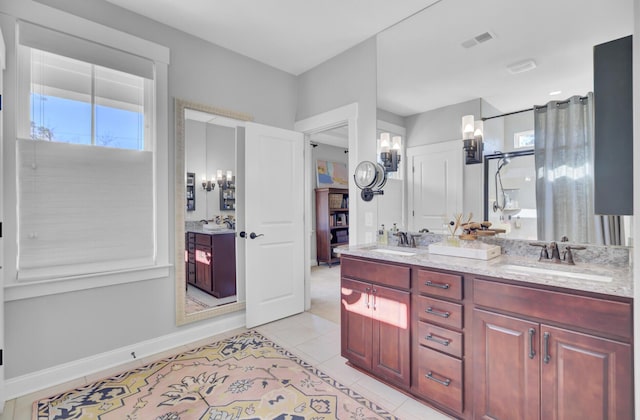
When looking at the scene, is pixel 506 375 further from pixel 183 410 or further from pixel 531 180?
pixel 183 410

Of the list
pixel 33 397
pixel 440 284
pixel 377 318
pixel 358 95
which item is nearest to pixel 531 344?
pixel 440 284

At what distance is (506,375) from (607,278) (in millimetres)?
663

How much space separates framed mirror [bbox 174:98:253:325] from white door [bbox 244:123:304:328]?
0.69 ft

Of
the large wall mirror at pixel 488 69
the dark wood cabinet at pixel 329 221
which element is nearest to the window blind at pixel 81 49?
the large wall mirror at pixel 488 69

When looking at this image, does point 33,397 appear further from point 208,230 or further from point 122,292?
point 208,230

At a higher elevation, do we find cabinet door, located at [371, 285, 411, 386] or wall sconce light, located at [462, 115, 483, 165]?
wall sconce light, located at [462, 115, 483, 165]

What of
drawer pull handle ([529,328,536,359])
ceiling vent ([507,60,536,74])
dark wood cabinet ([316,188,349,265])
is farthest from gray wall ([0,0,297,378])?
dark wood cabinet ([316,188,349,265])

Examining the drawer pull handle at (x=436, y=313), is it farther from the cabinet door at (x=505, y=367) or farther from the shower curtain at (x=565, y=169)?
the shower curtain at (x=565, y=169)

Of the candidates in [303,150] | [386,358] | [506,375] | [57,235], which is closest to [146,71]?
[57,235]

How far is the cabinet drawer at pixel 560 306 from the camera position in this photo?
123 centimetres

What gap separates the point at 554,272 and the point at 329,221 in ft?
15.8

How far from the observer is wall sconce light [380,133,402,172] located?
8.84ft

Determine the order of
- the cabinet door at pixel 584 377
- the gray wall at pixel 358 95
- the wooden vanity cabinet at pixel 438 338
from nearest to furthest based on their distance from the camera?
the cabinet door at pixel 584 377 → the wooden vanity cabinet at pixel 438 338 → the gray wall at pixel 358 95

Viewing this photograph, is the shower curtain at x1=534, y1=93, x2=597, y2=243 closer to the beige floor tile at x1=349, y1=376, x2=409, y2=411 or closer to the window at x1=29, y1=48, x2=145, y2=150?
the beige floor tile at x1=349, y1=376, x2=409, y2=411
